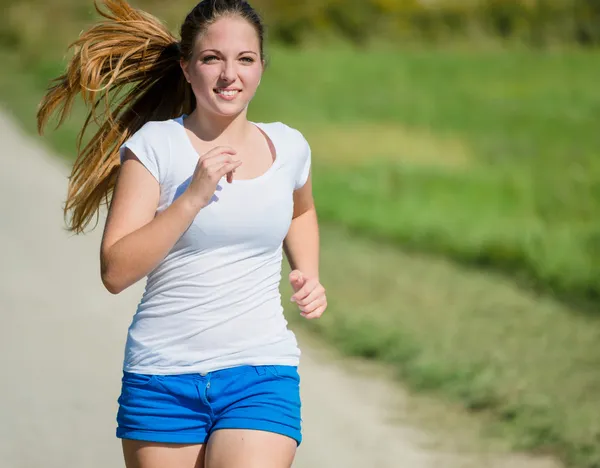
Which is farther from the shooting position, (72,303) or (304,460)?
(72,303)

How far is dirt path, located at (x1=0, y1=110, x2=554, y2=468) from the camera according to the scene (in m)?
5.23

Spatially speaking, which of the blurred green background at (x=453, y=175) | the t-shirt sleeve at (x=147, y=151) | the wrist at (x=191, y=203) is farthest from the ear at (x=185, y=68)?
the blurred green background at (x=453, y=175)

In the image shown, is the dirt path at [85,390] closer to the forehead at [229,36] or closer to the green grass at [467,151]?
the forehead at [229,36]

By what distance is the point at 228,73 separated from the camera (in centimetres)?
306

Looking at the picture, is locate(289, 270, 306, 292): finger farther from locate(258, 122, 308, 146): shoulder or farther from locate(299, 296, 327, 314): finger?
locate(258, 122, 308, 146): shoulder

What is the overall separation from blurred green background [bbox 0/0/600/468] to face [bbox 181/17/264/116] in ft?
4.44

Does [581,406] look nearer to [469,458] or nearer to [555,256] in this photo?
[469,458]

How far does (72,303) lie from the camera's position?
7840 mm

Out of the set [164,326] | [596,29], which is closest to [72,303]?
[164,326]

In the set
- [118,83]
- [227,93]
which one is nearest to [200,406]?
[227,93]

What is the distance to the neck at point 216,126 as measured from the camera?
3.16m

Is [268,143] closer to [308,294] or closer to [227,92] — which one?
[227,92]

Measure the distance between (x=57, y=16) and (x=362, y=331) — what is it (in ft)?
83.6

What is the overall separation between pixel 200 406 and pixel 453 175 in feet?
43.6
